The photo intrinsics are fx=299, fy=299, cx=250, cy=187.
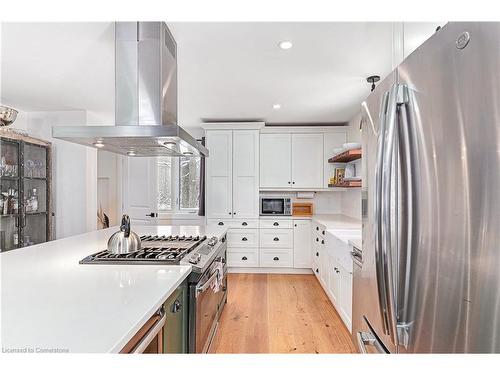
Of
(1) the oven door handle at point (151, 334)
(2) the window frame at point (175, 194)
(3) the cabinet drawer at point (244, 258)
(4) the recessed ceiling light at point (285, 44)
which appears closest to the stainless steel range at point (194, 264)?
(1) the oven door handle at point (151, 334)

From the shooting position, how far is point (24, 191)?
3627 mm

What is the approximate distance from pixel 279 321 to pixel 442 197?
2446 mm

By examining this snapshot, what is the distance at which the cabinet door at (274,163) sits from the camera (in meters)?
4.70

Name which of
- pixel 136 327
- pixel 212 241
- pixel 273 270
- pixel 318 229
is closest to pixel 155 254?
pixel 212 241

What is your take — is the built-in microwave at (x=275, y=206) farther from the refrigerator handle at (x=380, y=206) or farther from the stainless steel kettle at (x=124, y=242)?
the refrigerator handle at (x=380, y=206)

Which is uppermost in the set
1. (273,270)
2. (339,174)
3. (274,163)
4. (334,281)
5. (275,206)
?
(274,163)

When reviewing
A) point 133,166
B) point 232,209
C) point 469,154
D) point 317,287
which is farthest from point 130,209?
point 469,154

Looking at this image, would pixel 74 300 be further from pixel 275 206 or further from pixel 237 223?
pixel 275 206

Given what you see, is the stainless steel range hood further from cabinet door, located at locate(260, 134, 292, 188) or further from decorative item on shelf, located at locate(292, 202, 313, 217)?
decorative item on shelf, located at locate(292, 202, 313, 217)

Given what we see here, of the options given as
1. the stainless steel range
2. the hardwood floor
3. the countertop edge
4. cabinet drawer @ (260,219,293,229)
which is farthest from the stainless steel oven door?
cabinet drawer @ (260,219,293,229)

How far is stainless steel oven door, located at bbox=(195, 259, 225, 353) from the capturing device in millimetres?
1710

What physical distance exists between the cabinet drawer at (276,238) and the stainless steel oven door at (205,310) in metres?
2.24

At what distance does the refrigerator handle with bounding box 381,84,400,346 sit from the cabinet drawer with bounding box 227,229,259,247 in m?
3.66
